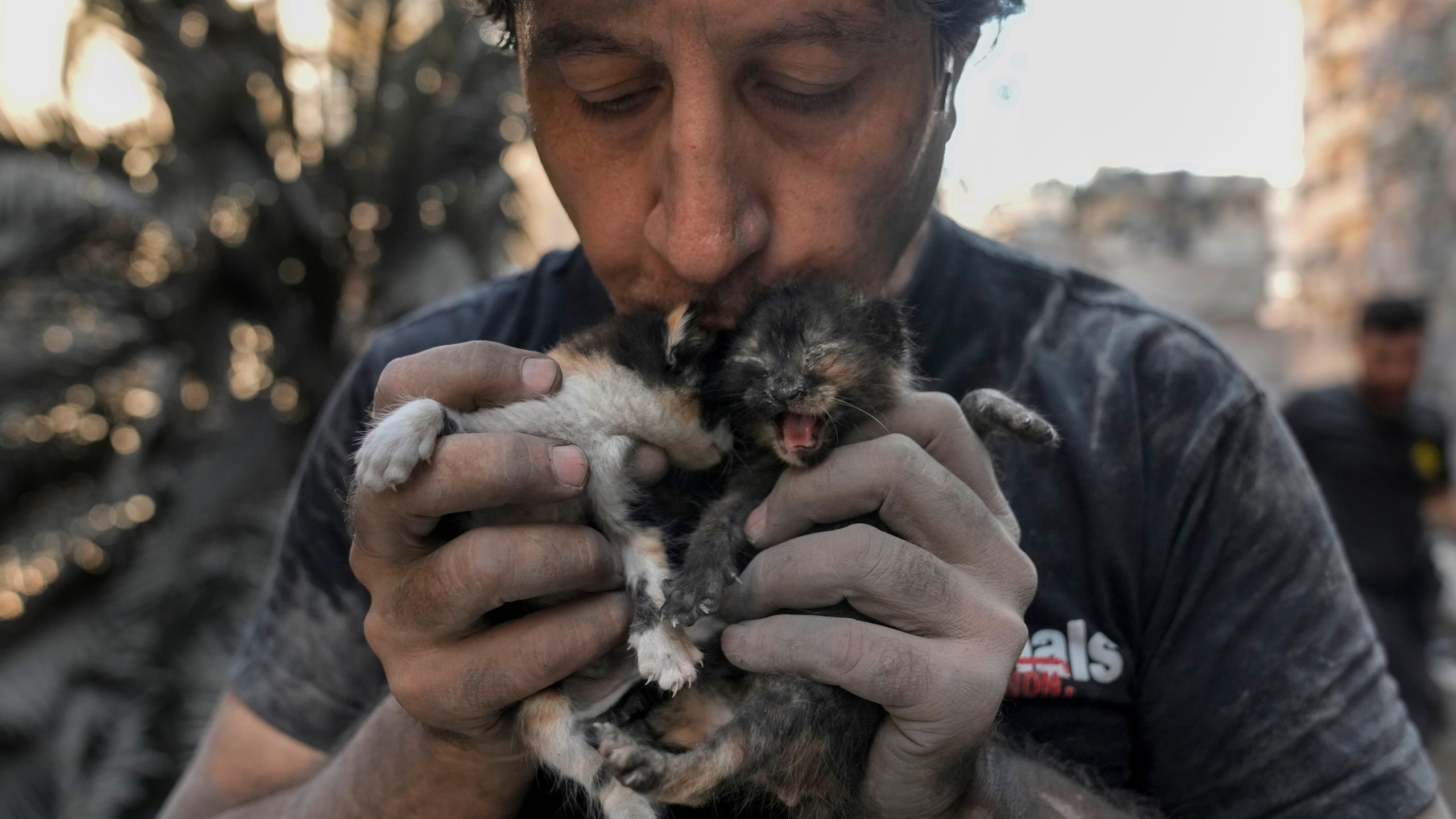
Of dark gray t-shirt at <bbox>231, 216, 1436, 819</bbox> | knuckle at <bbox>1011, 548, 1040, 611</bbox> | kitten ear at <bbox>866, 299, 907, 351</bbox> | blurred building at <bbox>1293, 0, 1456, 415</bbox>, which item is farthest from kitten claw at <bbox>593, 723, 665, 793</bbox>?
blurred building at <bbox>1293, 0, 1456, 415</bbox>

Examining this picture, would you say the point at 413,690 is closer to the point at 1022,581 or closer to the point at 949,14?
the point at 1022,581

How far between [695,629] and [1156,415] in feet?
3.51

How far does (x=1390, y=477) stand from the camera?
6.27m

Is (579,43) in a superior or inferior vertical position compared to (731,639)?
superior

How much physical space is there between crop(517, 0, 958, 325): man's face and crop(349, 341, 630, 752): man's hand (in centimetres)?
36

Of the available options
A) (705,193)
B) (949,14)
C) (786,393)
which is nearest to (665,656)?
(786,393)

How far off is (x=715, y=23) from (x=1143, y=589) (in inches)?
54.4

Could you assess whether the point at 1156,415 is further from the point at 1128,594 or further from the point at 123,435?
the point at 123,435

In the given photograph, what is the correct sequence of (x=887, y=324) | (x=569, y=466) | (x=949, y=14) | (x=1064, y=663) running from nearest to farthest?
(x=569, y=466) < (x=949, y=14) < (x=1064, y=663) < (x=887, y=324)

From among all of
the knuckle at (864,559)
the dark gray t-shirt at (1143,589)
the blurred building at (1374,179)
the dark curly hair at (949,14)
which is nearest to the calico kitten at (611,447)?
the knuckle at (864,559)

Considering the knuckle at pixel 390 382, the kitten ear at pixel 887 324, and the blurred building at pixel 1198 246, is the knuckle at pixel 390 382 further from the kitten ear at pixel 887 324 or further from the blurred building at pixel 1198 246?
the blurred building at pixel 1198 246

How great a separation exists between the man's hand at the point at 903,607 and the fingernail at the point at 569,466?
365mm

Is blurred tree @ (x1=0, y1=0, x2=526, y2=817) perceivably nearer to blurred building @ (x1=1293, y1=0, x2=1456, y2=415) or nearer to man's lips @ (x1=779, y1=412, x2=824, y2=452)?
man's lips @ (x1=779, y1=412, x2=824, y2=452)

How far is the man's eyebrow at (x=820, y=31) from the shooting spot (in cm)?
173
